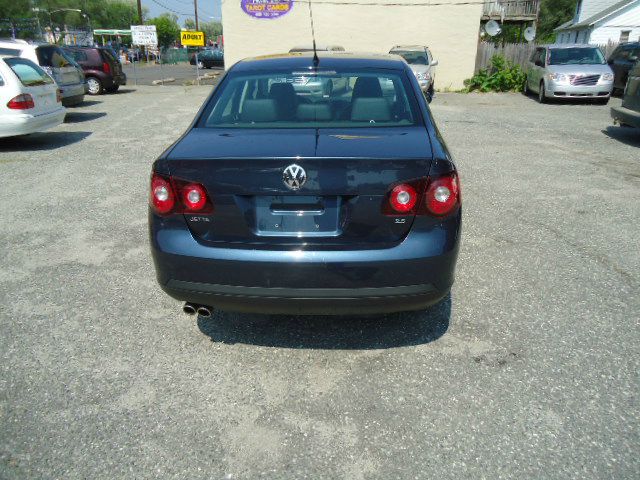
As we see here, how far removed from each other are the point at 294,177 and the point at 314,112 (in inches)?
37.1

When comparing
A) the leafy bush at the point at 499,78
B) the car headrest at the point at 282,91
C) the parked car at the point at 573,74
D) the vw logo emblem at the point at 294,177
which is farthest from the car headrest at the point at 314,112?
the leafy bush at the point at 499,78

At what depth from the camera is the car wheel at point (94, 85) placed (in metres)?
18.0

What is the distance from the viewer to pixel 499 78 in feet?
64.2

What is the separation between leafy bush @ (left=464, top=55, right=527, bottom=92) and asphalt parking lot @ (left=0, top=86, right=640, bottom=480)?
1567 centimetres

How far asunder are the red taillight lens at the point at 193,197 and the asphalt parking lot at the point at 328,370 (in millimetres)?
934

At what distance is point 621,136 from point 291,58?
9.14m

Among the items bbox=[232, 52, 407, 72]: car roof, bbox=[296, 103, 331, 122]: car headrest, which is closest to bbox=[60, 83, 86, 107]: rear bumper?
bbox=[232, 52, 407, 72]: car roof

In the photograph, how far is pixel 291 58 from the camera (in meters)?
3.87

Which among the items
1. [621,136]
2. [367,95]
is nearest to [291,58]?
[367,95]

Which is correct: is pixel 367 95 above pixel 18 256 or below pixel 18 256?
above

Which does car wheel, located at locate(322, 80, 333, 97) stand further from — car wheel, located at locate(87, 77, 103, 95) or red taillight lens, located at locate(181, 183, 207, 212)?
car wheel, located at locate(87, 77, 103, 95)

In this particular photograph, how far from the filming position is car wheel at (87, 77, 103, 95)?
18.0m

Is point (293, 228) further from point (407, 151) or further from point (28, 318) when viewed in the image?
point (28, 318)

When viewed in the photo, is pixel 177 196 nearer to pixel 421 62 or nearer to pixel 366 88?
pixel 366 88
